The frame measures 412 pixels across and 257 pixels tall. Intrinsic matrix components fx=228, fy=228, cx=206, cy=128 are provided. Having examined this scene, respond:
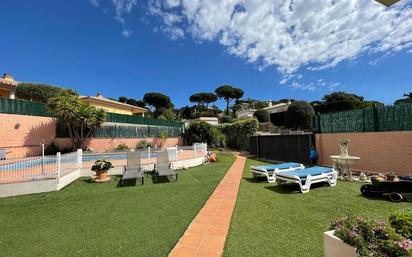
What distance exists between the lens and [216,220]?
16.0 ft

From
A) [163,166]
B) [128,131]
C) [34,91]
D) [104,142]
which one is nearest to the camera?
[163,166]

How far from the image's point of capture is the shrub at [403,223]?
95.6 inches

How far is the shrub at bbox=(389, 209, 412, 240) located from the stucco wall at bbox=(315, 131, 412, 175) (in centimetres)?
780

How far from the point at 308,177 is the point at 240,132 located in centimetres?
1729

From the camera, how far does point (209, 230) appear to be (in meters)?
4.36

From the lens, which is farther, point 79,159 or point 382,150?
point 79,159

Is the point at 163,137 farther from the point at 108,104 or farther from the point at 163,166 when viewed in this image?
the point at 163,166

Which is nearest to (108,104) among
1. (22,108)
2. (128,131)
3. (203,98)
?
(128,131)

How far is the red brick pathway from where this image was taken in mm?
3548

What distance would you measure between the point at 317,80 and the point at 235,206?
20.9 metres

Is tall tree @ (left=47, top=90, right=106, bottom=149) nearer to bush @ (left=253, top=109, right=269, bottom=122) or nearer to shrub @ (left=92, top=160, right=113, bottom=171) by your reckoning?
shrub @ (left=92, top=160, right=113, bottom=171)

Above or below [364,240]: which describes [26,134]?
above

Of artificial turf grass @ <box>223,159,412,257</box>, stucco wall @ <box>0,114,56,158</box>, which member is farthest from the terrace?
stucco wall @ <box>0,114,56,158</box>

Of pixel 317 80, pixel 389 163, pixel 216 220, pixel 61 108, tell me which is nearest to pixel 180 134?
pixel 61 108
